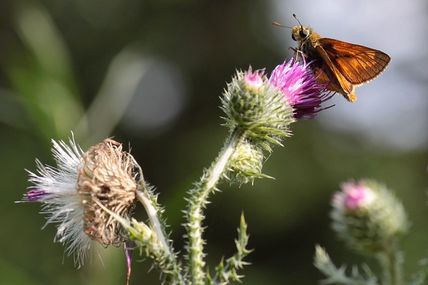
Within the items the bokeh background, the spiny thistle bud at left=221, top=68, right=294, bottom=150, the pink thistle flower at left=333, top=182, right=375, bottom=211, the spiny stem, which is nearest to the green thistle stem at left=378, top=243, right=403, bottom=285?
the pink thistle flower at left=333, top=182, right=375, bottom=211

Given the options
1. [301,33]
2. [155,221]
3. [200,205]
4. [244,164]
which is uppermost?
[301,33]

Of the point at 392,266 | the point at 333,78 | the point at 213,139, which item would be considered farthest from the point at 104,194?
the point at 213,139

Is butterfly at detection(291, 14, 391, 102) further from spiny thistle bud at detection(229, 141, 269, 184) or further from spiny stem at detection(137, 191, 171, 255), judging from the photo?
spiny stem at detection(137, 191, 171, 255)

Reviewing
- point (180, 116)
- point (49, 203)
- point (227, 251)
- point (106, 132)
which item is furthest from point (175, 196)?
point (180, 116)

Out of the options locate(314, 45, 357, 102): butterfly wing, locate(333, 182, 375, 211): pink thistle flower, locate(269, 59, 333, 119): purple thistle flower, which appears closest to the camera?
locate(269, 59, 333, 119): purple thistle flower

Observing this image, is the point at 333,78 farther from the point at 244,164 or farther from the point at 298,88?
the point at 244,164

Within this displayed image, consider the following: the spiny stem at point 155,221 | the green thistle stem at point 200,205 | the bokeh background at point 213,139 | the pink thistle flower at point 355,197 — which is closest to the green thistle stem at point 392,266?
the pink thistle flower at point 355,197

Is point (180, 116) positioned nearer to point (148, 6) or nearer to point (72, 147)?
point (148, 6)

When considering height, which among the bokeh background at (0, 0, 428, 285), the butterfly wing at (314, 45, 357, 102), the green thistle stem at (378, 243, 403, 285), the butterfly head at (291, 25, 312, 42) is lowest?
the green thistle stem at (378, 243, 403, 285)
